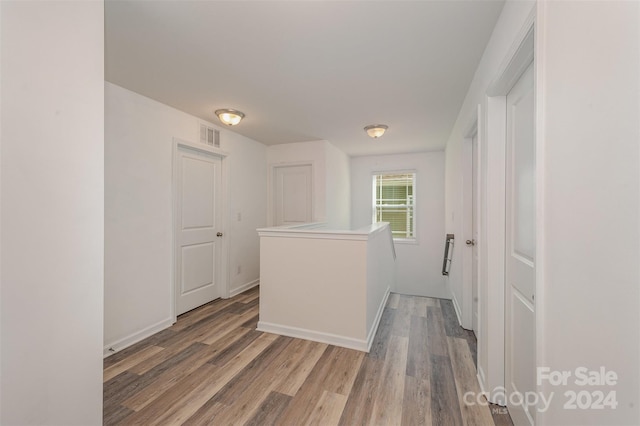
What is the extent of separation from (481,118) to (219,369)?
108 inches

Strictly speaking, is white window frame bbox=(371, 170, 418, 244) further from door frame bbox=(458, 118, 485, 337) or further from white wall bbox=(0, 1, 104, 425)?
white wall bbox=(0, 1, 104, 425)

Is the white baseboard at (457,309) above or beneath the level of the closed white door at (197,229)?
beneath

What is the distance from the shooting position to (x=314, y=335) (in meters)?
2.55

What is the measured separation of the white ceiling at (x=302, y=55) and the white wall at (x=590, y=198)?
840mm

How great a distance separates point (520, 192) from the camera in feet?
4.78

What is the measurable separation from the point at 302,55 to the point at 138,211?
7.08 ft

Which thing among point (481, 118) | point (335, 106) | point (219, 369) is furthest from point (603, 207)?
point (335, 106)

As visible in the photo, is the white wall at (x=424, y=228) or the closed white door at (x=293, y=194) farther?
the white wall at (x=424, y=228)

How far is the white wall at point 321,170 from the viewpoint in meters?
4.35

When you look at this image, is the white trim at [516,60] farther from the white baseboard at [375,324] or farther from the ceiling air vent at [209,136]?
the ceiling air vent at [209,136]

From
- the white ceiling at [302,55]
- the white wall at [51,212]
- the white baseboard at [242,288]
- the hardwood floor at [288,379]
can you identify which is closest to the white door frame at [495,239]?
the hardwood floor at [288,379]

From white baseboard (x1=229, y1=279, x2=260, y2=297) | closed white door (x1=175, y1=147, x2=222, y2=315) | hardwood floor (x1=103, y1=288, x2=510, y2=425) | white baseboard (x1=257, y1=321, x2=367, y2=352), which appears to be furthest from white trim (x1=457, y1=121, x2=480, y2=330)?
closed white door (x1=175, y1=147, x2=222, y2=315)

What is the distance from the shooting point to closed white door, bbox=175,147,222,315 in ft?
10.4

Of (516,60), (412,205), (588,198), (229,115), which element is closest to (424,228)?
(412,205)
